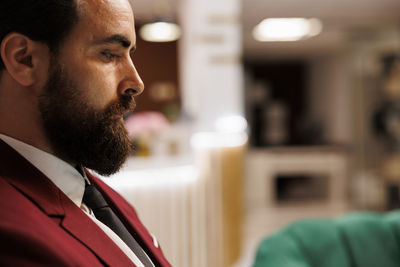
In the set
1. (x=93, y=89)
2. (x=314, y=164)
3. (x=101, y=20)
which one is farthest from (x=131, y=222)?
(x=314, y=164)

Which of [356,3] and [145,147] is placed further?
[356,3]

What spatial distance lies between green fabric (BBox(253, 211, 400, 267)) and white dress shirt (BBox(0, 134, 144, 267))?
911 millimetres

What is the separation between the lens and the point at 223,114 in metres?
5.18

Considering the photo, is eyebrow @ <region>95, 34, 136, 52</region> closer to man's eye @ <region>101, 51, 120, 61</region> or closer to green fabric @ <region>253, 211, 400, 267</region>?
man's eye @ <region>101, 51, 120, 61</region>

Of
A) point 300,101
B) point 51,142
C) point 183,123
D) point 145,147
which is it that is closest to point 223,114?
point 183,123

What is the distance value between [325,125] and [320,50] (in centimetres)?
166

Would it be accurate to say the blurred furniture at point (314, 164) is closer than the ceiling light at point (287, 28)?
No

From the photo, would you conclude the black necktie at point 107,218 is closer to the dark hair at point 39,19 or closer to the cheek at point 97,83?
the cheek at point 97,83

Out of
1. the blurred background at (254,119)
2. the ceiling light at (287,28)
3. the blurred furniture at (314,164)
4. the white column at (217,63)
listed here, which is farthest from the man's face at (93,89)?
the blurred furniture at (314,164)

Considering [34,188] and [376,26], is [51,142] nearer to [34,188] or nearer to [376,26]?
[34,188]

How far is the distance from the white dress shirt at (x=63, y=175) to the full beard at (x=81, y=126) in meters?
0.02

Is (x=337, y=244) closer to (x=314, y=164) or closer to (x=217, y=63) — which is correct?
(x=217, y=63)

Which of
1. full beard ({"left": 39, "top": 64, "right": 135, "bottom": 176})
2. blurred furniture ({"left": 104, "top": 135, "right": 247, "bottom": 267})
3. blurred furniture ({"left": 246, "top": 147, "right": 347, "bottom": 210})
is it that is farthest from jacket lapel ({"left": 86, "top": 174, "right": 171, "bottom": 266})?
blurred furniture ({"left": 246, "top": 147, "right": 347, "bottom": 210})

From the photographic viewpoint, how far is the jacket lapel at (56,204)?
0.81 meters
